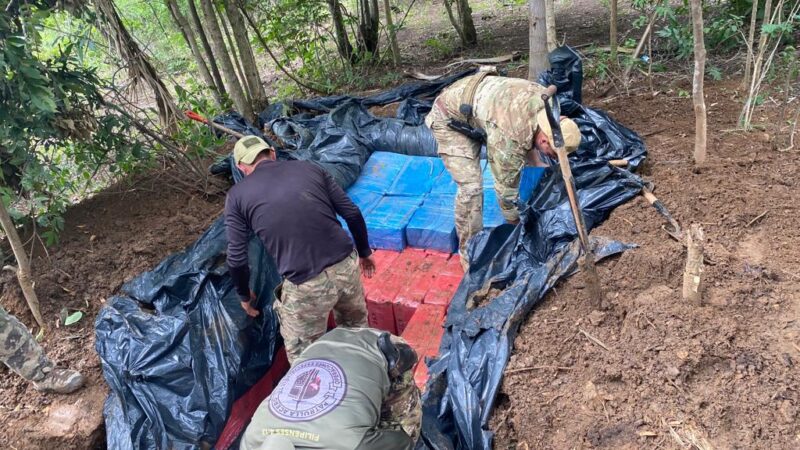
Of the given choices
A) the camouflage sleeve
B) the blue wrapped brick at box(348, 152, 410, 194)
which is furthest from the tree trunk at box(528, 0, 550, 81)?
the camouflage sleeve

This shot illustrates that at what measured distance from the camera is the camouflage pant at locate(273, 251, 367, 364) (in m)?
2.74

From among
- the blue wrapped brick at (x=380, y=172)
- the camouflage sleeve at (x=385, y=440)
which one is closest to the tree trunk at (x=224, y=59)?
the blue wrapped brick at (x=380, y=172)

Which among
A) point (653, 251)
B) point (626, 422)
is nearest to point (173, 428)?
point (626, 422)

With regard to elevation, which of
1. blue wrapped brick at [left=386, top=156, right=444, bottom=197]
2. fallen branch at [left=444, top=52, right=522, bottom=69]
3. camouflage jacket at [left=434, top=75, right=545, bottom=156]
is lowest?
blue wrapped brick at [left=386, top=156, right=444, bottom=197]

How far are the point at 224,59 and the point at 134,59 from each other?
79.4 inches

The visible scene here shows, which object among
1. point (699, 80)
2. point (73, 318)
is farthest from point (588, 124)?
point (73, 318)

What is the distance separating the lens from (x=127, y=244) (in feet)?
12.1

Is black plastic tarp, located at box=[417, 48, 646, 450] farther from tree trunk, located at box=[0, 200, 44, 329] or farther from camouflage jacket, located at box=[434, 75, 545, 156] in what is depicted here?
tree trunk, located at box=[0, 200, 44, 329]

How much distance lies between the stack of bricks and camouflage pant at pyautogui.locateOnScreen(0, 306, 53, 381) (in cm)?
184

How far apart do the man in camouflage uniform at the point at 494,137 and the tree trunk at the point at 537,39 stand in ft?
3.70

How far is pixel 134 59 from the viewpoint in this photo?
3.71 m

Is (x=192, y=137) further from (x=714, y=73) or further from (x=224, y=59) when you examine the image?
(x=714, y=73)

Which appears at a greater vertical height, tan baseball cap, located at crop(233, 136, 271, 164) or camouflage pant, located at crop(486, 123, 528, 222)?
tan baseball cap, located at crop(233, 136, 271, 164)

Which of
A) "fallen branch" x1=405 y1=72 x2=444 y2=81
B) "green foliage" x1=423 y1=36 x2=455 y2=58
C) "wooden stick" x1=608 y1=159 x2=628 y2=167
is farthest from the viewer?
"green foliage" x1=423 y1=36 x2=455 y2=58
